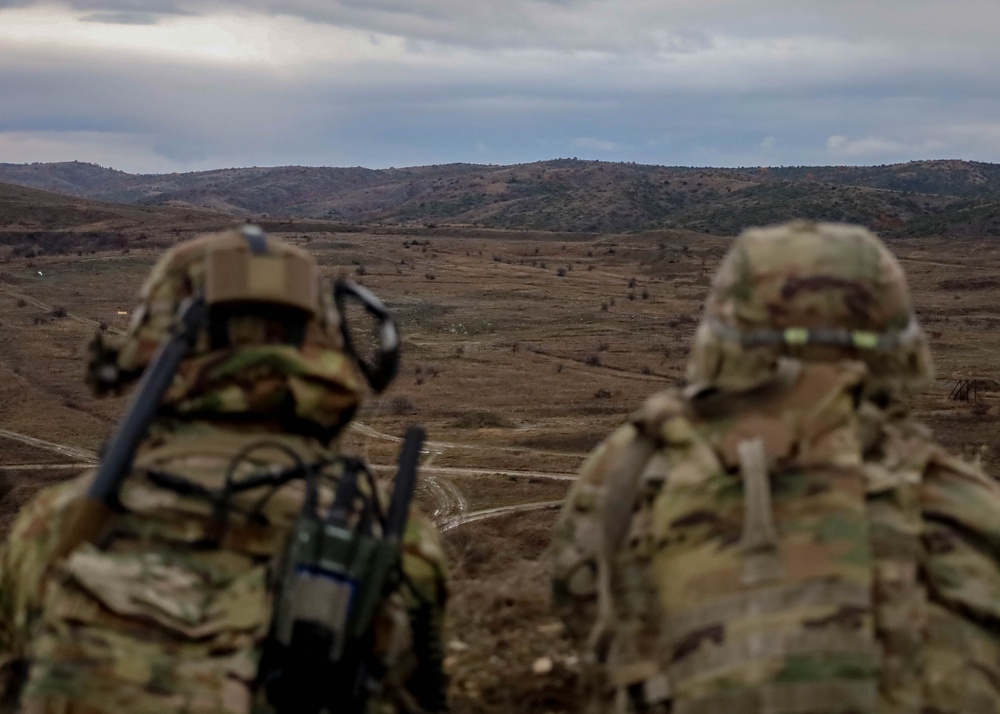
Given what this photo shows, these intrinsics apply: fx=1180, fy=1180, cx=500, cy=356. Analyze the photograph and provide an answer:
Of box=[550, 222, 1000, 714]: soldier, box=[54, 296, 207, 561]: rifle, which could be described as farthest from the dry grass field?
box=[54, 296, 207, 561]: rifle

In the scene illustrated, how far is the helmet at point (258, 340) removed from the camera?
349 cm

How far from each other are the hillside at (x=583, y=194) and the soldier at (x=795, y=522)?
67692 millimetres

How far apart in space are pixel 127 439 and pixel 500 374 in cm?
2503

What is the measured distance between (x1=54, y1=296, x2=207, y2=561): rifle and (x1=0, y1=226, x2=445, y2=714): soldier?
14 millimetres

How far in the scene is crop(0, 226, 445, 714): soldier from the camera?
3031 millimetres

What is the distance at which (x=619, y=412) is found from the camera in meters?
A: 23.1

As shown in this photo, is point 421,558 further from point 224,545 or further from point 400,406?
point 400,406

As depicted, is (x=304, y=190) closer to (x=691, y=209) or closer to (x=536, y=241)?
(x=691, y=209)

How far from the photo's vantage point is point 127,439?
3.33 m

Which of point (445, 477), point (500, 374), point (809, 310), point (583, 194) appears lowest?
point (445, 477)

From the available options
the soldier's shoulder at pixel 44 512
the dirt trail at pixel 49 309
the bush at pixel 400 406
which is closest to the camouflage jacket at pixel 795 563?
the soldier's shoulder at pixel 44 512

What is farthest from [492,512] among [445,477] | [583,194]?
[583,194]

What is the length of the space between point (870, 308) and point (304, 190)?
167m

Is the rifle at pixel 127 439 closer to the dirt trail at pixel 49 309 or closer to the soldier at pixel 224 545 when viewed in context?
the soldier at pixel 224 545
